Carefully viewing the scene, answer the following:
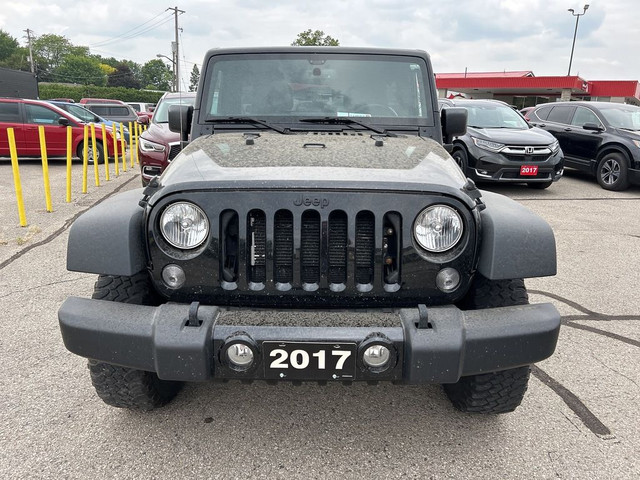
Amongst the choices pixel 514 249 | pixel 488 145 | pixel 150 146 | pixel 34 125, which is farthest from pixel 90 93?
pixel 514 249

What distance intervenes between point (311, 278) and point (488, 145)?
7.71m

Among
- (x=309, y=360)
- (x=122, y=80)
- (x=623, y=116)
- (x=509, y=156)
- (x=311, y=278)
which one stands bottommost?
(x=309, y=360)

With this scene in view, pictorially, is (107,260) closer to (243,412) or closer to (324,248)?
(324,248)

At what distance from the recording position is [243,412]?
2.69 meters

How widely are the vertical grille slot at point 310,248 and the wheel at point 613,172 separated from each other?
32.0ft

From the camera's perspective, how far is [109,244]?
2.15 m

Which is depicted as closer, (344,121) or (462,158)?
(344,121)

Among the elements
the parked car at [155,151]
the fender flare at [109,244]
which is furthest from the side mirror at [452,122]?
the parked car at [155,151]

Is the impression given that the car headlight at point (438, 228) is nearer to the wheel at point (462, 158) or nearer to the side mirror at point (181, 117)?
the side mirror at point (181, 117)

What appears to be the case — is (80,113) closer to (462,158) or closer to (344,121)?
(462,158)

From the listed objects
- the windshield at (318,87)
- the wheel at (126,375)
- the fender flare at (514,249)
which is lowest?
the wheel at (126,375)

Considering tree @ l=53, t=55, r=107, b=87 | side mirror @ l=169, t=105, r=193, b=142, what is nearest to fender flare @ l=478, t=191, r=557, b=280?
side mirror @ l=169, t=105, r=193, b=142

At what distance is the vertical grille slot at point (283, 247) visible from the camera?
2139mm

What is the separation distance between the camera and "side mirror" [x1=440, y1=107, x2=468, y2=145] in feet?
11.5
